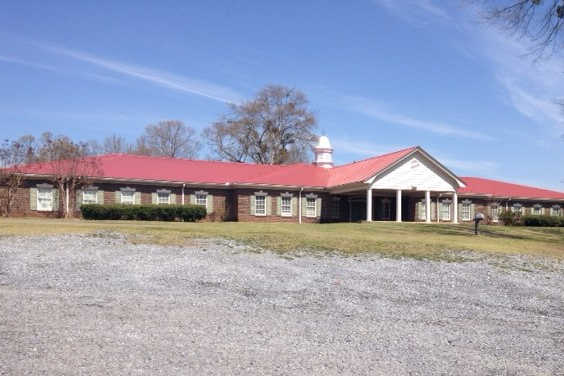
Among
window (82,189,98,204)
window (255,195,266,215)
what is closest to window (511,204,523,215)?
window (255,195,266,215)

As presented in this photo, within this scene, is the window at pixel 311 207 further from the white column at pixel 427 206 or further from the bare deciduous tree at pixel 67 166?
the bare deciduous tree at pixel 67 166

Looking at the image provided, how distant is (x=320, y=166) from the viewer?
43.5 metres

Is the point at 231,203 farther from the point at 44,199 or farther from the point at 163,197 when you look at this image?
the point at 44,199

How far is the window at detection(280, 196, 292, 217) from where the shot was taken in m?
36.4

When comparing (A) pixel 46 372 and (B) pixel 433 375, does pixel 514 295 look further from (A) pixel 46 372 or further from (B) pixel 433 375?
(A) pixel 46 372

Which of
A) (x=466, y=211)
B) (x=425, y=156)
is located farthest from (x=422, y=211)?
(x=425, y=156)

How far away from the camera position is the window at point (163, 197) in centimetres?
3384

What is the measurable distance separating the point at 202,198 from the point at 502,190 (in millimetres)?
23239

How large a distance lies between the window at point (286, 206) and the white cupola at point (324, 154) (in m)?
7.78

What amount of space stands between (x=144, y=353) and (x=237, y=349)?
3.72 ft

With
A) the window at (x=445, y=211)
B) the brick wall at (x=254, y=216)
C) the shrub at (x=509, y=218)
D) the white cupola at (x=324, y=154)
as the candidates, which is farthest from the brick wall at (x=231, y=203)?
the white cupola at (x=324, y=154)

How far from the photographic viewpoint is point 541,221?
39.8m

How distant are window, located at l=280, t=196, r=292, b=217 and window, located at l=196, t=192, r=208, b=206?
4826mm

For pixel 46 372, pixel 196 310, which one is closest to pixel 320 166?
pixel 196 310
